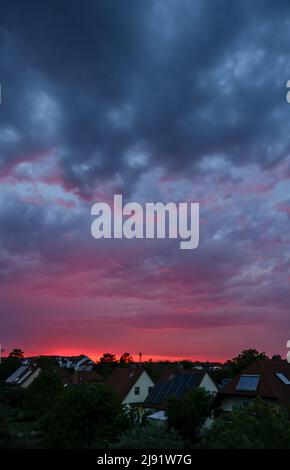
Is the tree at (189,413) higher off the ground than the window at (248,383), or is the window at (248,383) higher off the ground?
the window at (248,383)

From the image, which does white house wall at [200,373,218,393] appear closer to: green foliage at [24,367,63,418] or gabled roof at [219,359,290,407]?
gabled roof at [219,359,290,407]

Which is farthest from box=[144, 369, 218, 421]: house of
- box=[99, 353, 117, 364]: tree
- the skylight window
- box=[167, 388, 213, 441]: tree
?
box=[99, 353, 117, 364]: tree

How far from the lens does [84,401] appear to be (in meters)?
26.0

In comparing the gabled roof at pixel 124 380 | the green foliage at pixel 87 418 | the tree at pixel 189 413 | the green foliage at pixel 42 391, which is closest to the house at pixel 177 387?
the gabled roof at pixel 124 380

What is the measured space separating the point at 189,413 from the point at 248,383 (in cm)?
659

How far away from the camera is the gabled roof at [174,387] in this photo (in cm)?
4475

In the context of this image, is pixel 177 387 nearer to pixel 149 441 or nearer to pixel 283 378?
pixel 283 378

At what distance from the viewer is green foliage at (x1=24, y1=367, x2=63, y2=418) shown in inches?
1875

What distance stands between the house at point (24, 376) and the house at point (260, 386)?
51.4 m

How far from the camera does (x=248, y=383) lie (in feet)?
111

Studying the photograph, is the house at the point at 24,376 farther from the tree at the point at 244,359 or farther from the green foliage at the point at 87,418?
the green foliage at the point at 87,418
